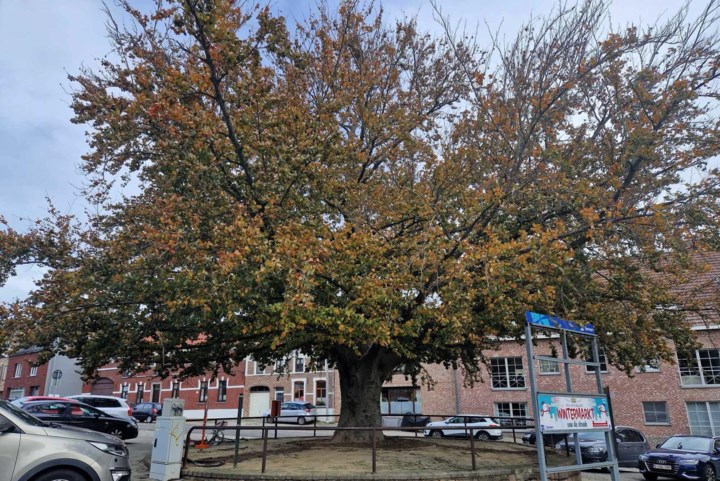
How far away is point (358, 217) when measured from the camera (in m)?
12.2

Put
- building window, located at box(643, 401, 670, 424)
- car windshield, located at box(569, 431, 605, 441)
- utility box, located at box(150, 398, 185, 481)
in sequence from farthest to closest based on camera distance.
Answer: building window, located at box(643, 401, 670, 424), car windshield, located at box(569, 431, 605, 441), utility box, located at box(150, 398, 185, 481)

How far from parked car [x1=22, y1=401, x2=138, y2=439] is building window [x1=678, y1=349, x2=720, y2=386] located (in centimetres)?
2601

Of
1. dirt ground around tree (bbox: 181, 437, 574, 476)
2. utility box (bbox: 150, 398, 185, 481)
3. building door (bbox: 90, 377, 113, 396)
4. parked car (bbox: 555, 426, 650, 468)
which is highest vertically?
building door (bbox: 90, 377, 113, 396)

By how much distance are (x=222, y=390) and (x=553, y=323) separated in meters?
42.0

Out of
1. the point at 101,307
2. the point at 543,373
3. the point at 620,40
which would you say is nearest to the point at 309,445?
the point at 101,307

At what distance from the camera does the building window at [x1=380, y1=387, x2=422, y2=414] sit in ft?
119

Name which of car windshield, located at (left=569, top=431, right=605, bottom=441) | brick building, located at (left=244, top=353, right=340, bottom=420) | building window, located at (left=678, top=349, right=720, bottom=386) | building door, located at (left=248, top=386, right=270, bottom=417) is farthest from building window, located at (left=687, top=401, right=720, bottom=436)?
building door, located at (left=248, top=386, right=270, bottom=417)

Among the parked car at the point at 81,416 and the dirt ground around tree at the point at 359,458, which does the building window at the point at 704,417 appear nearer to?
the dirt ground around tree at the point at 359,458

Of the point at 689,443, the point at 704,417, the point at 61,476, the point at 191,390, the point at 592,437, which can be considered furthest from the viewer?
the point at 191,390

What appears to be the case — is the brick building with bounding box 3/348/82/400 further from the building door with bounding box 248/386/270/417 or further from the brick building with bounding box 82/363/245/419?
the building door with bounding box 248/386/270/417

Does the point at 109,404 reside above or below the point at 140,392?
below

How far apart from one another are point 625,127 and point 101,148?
12405mm

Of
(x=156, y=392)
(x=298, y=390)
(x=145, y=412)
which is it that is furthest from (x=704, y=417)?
(x=156, y=392)

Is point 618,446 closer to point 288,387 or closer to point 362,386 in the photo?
point 362,386
